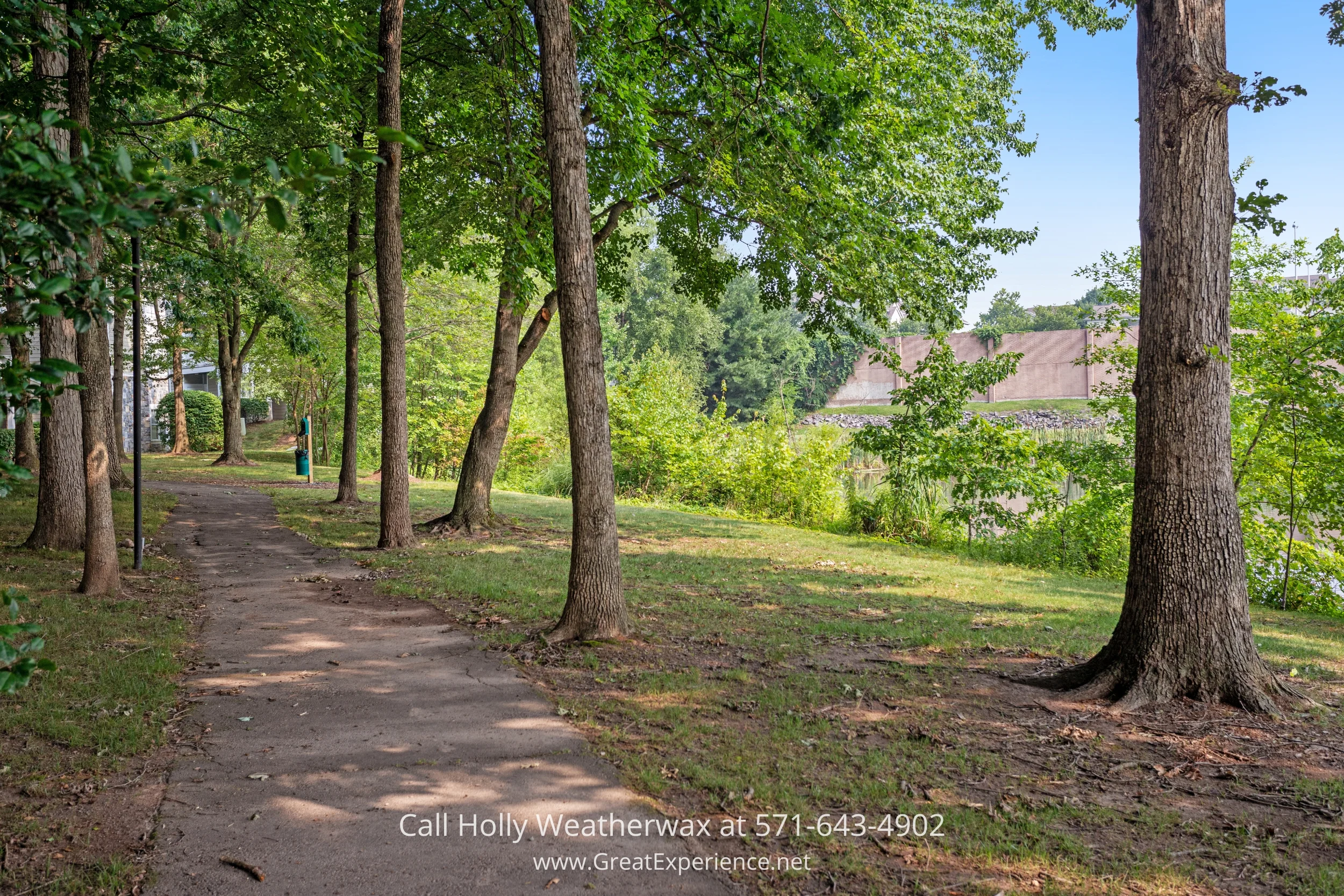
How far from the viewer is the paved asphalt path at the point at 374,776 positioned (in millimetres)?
3402

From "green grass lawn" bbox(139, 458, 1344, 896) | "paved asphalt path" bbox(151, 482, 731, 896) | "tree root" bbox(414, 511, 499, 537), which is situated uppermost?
"tree root" bbox(414, 511, 499, 537)

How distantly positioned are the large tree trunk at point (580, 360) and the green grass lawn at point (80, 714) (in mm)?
2907

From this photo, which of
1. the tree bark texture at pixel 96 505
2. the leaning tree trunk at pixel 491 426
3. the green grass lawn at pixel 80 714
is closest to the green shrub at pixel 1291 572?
the leaning tree trunk at pixel 491 426

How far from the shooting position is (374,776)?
432 centimetres

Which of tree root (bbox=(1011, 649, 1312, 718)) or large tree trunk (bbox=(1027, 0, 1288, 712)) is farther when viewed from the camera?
large tree trunk (bbox=(1027, 0, 1288, 712))

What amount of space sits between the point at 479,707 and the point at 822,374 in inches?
2460

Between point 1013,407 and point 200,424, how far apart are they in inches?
1895

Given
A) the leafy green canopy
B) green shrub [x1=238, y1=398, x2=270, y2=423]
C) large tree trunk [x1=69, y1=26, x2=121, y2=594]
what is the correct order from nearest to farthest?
large tree trunk [x1=69, y1=26, x2=121, y2=594] → the leafy green canopy → green shrub [x1=238, y1=398, x2=270, y2=423]

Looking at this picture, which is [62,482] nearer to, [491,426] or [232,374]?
[491,426]

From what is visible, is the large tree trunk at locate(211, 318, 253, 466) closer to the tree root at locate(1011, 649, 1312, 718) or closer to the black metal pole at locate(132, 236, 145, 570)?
the black metal pole at locate(132, 236, 145, 570)

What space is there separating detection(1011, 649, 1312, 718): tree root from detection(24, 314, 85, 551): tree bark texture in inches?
398

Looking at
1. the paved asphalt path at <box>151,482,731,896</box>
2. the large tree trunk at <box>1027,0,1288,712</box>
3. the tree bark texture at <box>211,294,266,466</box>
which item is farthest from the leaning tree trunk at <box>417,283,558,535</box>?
the tree bark texture at <box>211,294,266,466</box>

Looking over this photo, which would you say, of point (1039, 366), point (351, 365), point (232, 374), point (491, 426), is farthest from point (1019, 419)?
point (491, 426)

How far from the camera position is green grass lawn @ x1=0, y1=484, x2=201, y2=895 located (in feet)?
11.3
